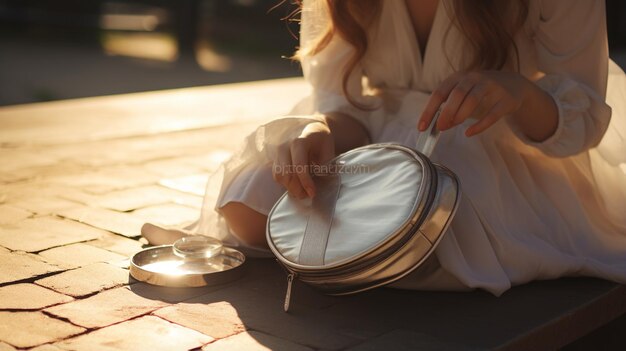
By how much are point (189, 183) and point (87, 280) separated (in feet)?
4.20

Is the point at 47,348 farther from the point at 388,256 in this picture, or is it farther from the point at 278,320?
the point at 388,256

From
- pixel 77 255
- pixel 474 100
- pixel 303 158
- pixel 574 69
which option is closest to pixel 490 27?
pixel 574 69

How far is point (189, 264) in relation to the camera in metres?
2.29

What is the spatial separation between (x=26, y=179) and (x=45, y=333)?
1.68 meters

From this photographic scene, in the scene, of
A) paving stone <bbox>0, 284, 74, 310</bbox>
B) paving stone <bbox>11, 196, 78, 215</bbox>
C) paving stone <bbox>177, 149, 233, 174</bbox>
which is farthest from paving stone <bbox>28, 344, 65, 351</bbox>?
paving stone <bbox>177, 149, 233, 174</bbox>

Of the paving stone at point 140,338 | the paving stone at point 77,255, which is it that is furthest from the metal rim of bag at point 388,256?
the paving stone at point 77,255

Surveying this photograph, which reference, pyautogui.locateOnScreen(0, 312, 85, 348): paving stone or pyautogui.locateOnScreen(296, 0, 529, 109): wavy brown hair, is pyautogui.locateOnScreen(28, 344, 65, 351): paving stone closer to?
pyautogui.locateOnScreen(0, 312, 85, 348): paving stone

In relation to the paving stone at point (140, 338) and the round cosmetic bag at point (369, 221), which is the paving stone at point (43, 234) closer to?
the paving stone at point (140, 338)

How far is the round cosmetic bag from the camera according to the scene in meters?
1.82

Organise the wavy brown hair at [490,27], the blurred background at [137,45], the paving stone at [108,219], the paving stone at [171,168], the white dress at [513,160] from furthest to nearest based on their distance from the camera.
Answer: the blurred background at [137,45] → the paving stone at [171,168] → the paving stone at [108,219] → the wavy brown hair at [490,27] → the white dress at [513,160]

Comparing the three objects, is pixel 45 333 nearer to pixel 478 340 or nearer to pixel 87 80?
pixel 478 340

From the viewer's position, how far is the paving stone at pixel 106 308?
1.92m

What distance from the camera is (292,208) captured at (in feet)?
6.70

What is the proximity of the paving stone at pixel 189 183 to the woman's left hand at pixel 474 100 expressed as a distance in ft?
4.96
